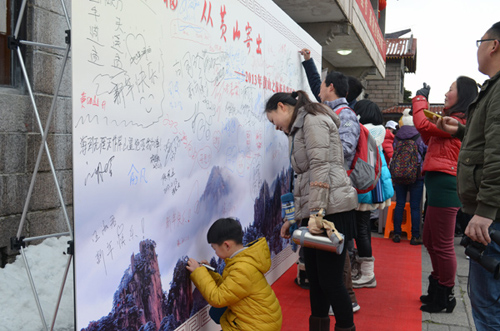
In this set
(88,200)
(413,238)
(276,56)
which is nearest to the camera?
(88,200)

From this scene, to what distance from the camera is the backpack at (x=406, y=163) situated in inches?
257

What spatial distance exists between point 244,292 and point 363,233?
6.80 ft

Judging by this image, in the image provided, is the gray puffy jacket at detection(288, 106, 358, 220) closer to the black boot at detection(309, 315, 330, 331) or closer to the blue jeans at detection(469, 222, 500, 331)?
the black boot at detection(309, 315, 330, 331)

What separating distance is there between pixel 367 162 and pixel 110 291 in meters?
2.63

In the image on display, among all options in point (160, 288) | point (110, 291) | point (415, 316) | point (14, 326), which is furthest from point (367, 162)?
point (14, 326)

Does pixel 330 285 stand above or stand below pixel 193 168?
below

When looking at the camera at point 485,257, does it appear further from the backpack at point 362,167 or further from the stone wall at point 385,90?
the stone wall at point 385,90

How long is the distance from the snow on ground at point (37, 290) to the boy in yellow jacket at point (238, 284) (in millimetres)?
828

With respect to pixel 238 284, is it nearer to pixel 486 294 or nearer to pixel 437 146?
pixel 486 294

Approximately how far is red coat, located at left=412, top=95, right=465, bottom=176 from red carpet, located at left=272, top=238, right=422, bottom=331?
1239mm

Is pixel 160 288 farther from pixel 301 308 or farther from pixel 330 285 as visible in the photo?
pixel 301 308

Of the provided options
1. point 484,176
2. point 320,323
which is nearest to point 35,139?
point 320,323

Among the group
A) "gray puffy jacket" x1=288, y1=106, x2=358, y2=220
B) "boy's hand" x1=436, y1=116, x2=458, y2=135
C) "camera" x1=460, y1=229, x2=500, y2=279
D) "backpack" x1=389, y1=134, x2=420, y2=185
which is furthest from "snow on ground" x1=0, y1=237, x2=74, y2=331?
"backpack" x1=389, y1=134, x2=420, y2=185

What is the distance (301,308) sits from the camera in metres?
4.10
